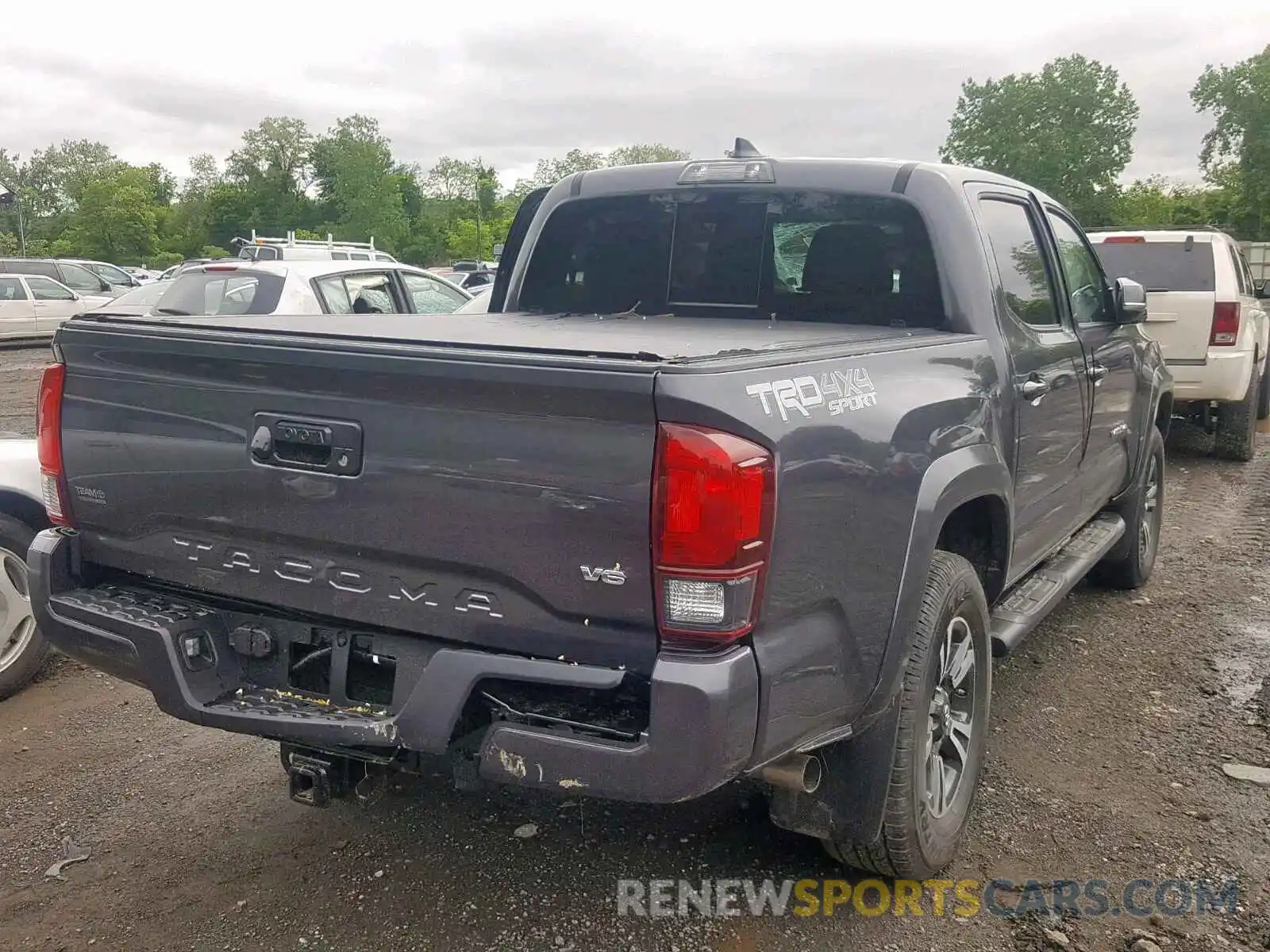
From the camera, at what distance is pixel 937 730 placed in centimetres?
310

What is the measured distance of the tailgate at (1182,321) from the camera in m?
8.86

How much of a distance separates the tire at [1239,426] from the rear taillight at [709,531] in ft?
27.7

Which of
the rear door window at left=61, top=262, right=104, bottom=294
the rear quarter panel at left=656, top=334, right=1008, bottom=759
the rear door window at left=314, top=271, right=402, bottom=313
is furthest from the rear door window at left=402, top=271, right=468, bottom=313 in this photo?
the rear door window at left=61, top=262, right=104, bottom=294

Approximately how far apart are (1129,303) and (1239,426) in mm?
5422

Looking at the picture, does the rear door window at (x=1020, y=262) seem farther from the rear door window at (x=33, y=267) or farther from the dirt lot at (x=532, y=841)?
the rear door window at (x=33, y=267)

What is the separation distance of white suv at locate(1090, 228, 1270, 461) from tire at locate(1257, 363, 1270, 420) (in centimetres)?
101

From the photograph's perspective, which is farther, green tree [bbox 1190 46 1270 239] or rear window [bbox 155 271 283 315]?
green tree [bbox 1190 46 1270 239]

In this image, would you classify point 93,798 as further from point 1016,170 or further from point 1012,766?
point 1016,170

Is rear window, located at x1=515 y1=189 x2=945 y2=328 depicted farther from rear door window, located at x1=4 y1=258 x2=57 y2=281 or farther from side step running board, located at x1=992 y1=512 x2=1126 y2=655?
rear door window, located at x1=4 y1=258 x2=57 y2=281

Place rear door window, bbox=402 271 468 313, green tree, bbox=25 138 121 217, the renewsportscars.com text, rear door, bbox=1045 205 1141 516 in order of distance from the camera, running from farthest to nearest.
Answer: green tree, bbox=25 138 121 217
rear door window, bbox=402 271 468 313
rear door, bbox=1045 205 1141 516
the renewsportscars.com text

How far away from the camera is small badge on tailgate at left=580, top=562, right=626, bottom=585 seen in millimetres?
2248

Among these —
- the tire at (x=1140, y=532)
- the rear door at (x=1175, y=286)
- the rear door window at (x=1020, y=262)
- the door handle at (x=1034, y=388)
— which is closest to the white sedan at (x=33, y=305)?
the rear door at (x=1175, y=286)

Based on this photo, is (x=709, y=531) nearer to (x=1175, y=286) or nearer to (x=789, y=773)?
(x=789, y=773)

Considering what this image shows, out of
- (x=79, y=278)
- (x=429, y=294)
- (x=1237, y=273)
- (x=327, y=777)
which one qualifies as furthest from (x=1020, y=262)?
(x=79, y=278)
